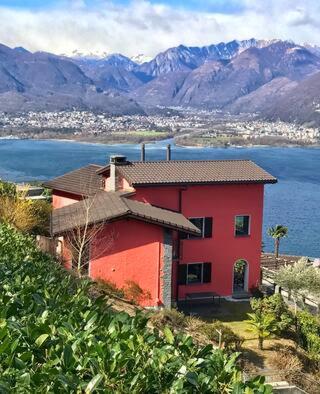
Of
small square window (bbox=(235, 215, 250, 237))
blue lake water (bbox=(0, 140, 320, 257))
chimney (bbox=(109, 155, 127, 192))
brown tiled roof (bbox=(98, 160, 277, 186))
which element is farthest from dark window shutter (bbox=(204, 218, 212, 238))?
blue lake water (bbox=(0, 140, 320, 257))

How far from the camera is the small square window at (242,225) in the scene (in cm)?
2195

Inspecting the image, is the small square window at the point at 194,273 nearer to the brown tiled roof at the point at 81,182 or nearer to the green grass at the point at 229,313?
the green grass at the point at 229,313

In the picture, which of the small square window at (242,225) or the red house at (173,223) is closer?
the red house at (173,223)

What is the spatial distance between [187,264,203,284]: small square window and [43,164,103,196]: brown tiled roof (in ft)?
15.6

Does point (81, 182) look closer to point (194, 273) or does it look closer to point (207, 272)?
point (194, 273)

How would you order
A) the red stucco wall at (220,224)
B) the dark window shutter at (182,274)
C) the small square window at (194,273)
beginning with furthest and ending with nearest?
the small square window at (194,273) < the red stucco wall at (220,224) < the dark window shutter at (182,274)

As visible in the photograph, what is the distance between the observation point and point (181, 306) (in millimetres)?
19641

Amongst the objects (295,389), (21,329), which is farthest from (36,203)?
(21,329)

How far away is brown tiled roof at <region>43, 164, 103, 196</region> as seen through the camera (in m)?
23.2

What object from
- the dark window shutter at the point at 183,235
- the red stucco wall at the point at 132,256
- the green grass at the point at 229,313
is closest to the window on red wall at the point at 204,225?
the dark window shutter at the point at 183,235

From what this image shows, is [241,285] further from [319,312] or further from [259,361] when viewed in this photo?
[259,361]

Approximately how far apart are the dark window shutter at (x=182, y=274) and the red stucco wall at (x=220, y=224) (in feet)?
0.51

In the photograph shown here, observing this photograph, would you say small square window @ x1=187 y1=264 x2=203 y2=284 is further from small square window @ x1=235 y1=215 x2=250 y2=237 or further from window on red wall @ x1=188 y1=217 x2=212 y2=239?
small square window @ x1=235 y1=215 x2=250 y2=237

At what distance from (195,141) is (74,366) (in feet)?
604
